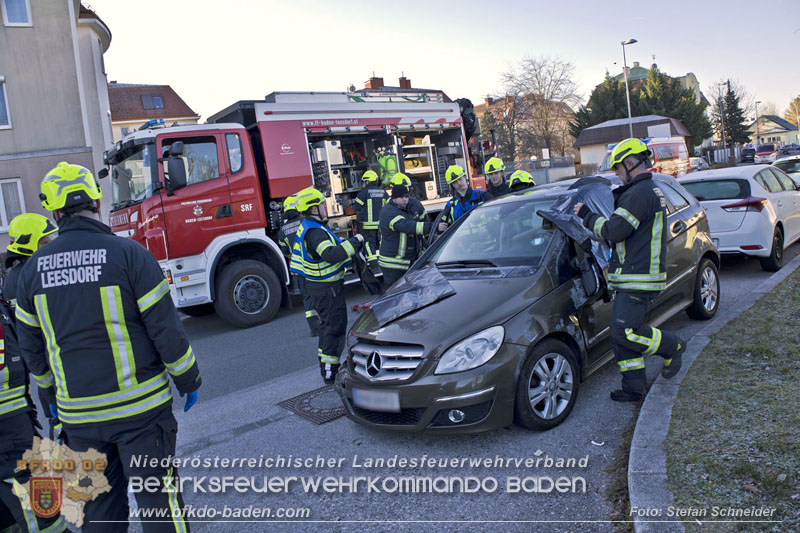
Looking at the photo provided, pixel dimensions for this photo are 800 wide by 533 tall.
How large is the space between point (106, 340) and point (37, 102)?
20752 millimetres

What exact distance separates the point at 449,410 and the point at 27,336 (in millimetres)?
2298

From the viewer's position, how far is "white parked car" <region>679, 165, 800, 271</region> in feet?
25.8

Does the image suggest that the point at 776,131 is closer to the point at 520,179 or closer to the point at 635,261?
the point at 520,179

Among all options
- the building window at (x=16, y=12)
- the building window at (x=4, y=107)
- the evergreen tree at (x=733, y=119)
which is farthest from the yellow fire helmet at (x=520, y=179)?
the evergreen tree at (x=733, y=119)

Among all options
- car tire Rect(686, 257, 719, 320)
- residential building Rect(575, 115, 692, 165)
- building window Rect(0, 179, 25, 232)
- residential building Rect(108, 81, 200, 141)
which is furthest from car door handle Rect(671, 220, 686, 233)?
residential building Rect(108, 81, 200, 141)

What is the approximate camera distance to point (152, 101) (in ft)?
185

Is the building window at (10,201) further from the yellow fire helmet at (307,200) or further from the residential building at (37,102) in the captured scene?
the yellow fire helmet at (307,200)

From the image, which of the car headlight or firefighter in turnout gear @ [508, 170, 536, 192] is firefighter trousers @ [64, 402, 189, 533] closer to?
the car headlight

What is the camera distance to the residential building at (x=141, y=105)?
5391 centimetres

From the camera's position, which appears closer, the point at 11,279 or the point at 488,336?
the point at 488,336

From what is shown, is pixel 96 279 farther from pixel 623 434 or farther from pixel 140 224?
pixel 140 224

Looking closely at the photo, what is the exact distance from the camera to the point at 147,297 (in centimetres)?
244

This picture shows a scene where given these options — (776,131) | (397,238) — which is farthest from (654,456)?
(776,131)

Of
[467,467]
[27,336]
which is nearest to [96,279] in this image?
[27,336]
